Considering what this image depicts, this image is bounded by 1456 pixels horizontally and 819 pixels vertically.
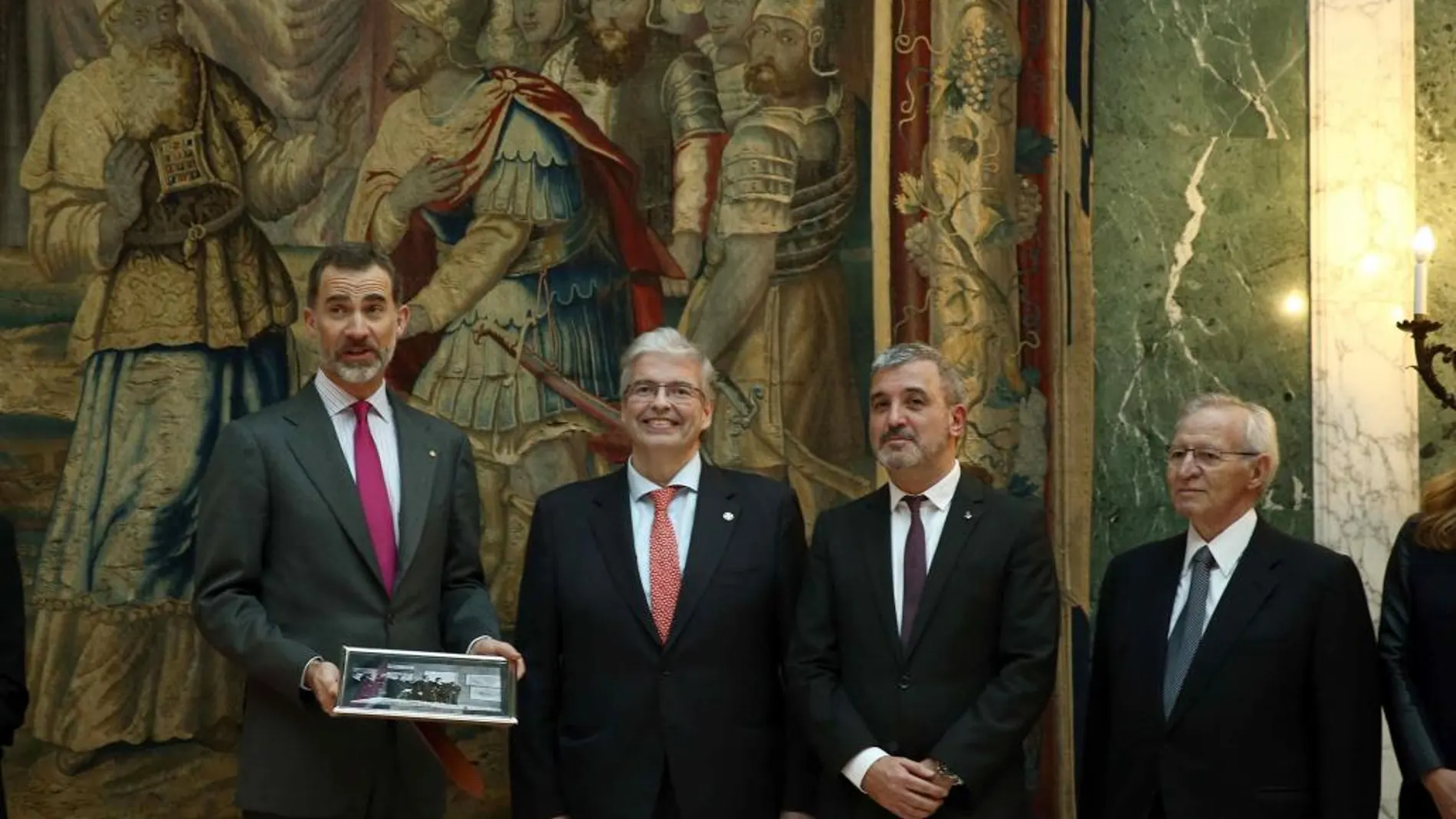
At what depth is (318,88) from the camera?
19.9ft

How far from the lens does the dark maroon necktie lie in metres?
4.62

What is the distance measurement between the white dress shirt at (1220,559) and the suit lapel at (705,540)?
122 centimetres

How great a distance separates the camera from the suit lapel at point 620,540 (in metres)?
4.77

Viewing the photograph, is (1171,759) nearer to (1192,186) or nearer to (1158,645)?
(1158,645)

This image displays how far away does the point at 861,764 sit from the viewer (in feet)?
14.6

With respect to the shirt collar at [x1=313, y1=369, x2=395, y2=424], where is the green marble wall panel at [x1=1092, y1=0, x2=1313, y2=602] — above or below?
above

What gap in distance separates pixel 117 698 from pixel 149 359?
1.13 meters

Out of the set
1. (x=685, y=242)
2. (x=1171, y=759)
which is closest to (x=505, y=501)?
(x=685, y=242)

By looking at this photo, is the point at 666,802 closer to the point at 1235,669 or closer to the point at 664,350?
the point at 664,350

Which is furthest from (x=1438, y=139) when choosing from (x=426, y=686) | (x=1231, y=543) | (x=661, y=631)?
(x=426, y=686)

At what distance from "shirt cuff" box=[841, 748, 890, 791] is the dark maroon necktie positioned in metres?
0.30

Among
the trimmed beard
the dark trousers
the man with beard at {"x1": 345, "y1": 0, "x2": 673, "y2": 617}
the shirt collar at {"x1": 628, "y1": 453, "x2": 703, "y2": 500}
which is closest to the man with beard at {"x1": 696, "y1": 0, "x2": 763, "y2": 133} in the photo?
the trimmed beard

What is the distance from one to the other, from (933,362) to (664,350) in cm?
76

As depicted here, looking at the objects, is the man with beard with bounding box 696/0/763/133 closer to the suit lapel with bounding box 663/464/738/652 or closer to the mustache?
the suit lapel with bounding box 663/464/738/652
